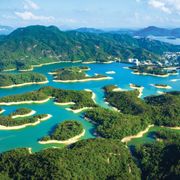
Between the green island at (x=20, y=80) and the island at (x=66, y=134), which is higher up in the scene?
the island at (x=66, y=134)


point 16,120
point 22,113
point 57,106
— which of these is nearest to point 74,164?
point 16,120

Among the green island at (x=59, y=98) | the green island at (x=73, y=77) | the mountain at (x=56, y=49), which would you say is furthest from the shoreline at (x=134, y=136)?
the mountain at (x=56, y=49)

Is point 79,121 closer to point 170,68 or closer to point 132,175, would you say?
point 132,175

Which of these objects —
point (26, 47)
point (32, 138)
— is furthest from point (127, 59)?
point (32, 138)

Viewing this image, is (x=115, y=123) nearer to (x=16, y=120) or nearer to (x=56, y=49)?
(x=16, y=120)

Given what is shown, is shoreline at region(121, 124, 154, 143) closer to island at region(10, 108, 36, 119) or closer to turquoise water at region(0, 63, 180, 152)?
turquoise water at region(0, 63, 180, 152)

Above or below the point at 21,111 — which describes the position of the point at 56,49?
below

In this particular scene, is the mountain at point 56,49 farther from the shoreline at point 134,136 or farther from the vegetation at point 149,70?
the shoreline at point 134,136
